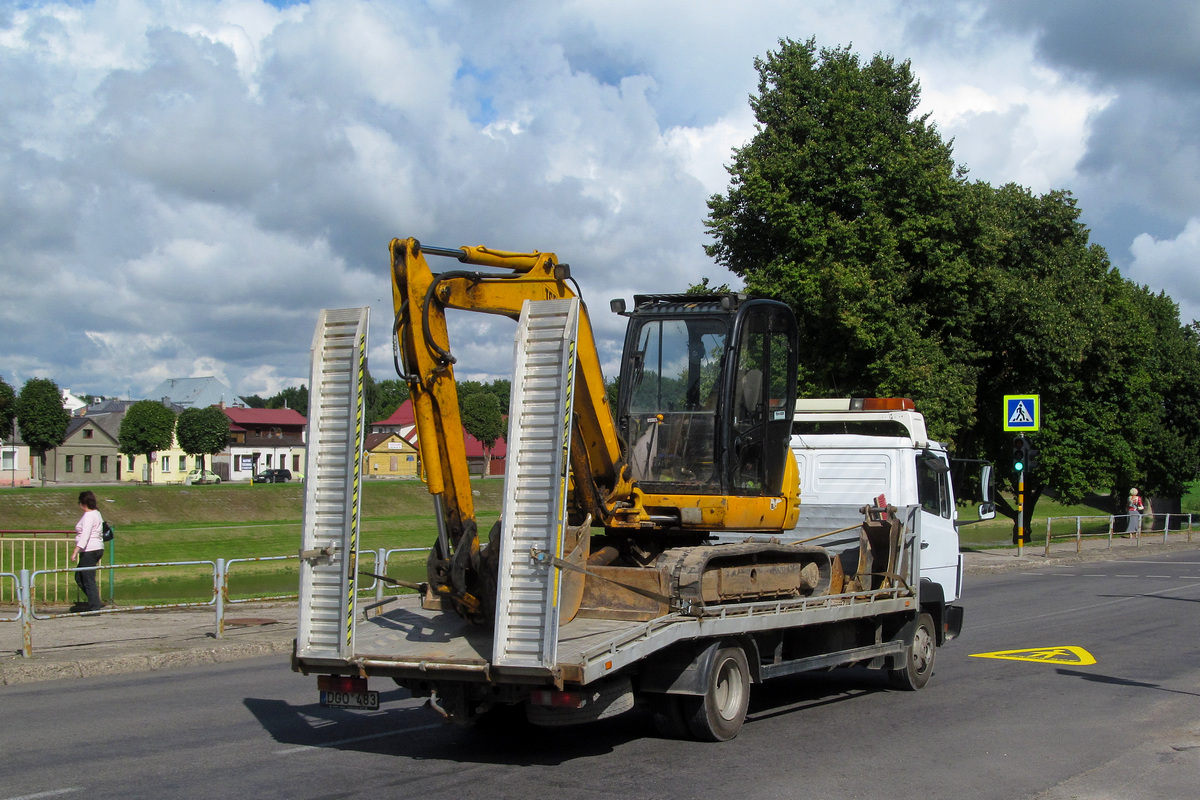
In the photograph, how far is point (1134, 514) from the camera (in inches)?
1419

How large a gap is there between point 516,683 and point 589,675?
46 cm

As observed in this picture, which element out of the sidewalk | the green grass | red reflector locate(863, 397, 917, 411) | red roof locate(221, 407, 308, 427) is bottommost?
the green grass

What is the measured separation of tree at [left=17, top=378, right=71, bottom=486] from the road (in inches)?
2684

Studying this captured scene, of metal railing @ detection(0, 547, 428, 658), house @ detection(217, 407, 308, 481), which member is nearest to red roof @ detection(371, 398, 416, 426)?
house @ detection(217, 407, 308, 481)

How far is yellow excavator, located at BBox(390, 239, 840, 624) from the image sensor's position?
733cm

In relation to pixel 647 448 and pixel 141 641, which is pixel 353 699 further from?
pixel 141 641

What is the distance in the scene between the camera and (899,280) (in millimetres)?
25391

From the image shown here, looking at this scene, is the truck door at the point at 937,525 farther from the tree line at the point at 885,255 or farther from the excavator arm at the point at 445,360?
the tree line at the point at 885,255

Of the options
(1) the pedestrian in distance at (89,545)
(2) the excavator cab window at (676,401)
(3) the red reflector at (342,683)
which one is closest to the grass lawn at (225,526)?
(1) the pedestrian in distance at (89,545)

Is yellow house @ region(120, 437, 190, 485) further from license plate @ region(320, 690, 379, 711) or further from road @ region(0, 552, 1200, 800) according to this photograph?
license plate @ region(320, 690, 379, 711)

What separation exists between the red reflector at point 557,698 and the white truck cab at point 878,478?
15.6 ft

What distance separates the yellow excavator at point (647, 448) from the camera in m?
7.33

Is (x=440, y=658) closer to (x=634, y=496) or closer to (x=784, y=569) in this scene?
(x=634, y=496)

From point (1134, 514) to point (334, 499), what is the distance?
115ft
